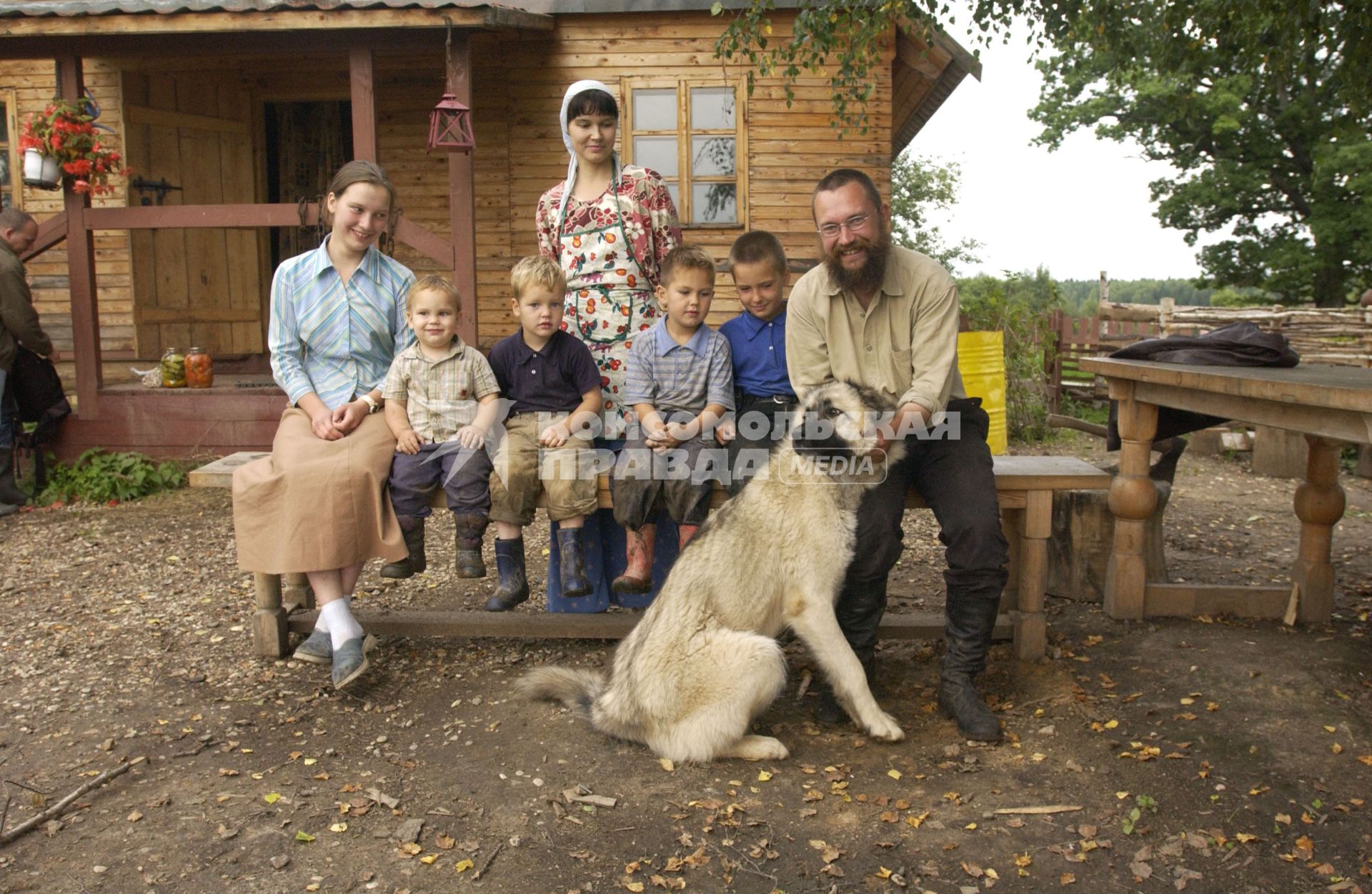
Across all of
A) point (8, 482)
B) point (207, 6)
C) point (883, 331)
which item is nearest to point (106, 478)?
point (8, 482)

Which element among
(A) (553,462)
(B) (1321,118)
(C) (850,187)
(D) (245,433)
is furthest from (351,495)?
(B) (1321,118)

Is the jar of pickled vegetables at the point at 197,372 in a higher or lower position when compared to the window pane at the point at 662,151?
lower

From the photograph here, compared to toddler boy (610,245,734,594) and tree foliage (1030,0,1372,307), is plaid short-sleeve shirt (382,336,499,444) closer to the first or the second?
Result: toddler boy (610,245,734,594)

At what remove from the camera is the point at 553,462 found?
413 cm

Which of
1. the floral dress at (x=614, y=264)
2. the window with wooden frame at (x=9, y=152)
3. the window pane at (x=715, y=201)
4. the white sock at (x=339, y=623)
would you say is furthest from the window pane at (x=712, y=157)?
the white sock at (x=339, y=623)

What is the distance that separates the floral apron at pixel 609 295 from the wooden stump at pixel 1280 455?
7277 millimetres

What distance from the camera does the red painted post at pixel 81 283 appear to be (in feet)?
28.3

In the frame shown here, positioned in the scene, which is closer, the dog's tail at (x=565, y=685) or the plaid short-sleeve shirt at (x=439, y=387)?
the dog's tail at (x=565, y=685)

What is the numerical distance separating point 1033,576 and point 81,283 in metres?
8.33

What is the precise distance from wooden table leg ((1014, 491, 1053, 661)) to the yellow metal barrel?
4.64 m

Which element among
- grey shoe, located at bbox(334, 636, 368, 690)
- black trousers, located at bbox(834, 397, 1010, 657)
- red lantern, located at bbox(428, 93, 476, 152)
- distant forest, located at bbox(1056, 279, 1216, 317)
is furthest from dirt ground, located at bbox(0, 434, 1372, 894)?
distant forest, located at bbox(1056, 279, 1216, 317)

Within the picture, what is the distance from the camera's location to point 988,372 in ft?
30.1

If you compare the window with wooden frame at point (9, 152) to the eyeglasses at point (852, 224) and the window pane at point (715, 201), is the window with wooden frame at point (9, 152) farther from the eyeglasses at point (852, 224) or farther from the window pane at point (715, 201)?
the eyeglasses at point (852, 224)

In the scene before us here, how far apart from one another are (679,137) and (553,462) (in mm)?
6971
